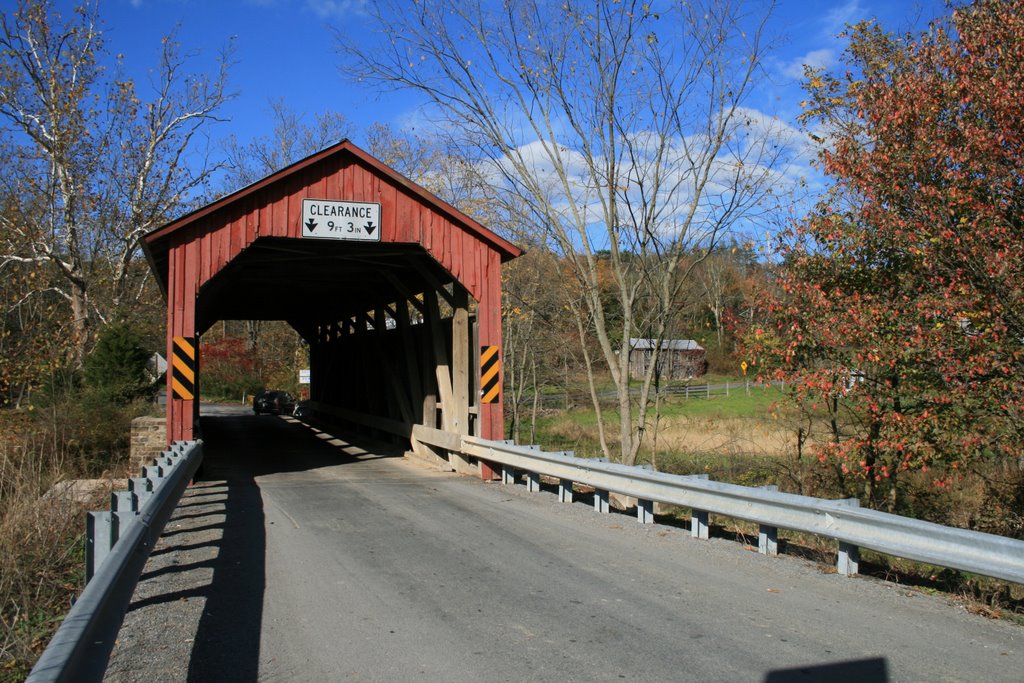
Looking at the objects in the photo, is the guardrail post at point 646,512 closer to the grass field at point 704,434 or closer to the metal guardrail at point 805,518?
the metal guardrail at point 805,518

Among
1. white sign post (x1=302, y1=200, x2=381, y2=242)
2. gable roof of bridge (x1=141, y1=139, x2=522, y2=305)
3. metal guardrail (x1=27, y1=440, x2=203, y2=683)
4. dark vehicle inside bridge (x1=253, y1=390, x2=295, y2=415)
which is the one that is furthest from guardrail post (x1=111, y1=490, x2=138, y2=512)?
dark vehicle inside bridge (x1=253, y1=390, x2=295, y2=415)

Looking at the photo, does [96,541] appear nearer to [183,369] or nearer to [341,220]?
[183,369]

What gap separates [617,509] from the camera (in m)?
9.39

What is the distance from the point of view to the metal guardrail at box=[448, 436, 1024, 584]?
4.31 m

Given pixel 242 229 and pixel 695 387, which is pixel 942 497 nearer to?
pixel 242 229

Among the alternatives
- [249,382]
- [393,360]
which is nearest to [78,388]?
[393,360]

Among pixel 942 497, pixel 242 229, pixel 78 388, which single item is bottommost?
pixel 942 497

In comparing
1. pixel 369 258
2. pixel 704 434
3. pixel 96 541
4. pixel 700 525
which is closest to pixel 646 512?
pixel 700 525

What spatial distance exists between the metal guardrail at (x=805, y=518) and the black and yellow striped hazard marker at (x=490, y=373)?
7.75 ft

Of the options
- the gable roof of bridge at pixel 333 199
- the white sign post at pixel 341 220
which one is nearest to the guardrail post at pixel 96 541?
the gable roof of bridge at pixel 333 199

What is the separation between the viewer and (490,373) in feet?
38.5

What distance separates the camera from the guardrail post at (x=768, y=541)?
20.4 feet

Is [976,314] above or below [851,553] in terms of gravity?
above

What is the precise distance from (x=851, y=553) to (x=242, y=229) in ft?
28.4
